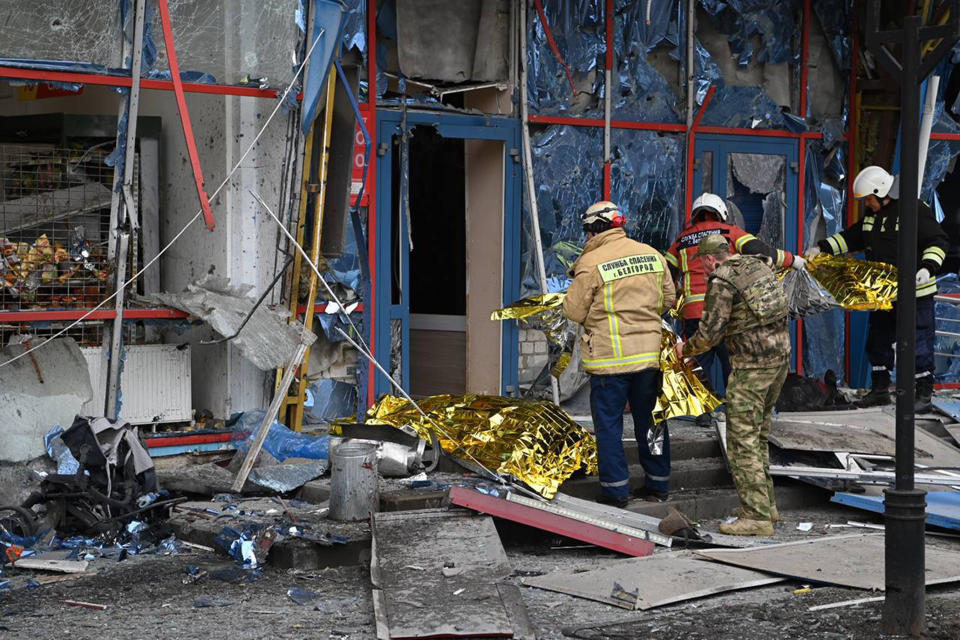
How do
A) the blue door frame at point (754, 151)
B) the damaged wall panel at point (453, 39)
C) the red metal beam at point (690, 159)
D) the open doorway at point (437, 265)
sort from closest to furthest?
the damaged wall panel at point (453, 39)
the open doorway at point (437, 265)
the red metal beam at point (690, 159)
the blue door frame at point (754, 151)

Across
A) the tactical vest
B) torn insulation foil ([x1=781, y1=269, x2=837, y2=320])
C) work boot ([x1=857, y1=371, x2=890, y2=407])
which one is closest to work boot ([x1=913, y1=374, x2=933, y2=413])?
work boot ([x1=857, y1=371, x2=890, y2=407])

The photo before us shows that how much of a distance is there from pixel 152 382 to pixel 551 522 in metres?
3.08

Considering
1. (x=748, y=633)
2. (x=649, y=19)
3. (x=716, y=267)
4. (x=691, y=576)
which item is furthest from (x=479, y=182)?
(x=748, y=633)

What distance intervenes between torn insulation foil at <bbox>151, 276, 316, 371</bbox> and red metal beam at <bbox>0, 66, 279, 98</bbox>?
132 cm

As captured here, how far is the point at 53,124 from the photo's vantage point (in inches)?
363

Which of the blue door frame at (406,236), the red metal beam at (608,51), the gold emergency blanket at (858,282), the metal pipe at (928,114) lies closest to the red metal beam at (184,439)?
the blue door frame at (406,236)

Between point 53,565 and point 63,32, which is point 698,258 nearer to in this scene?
point 63,32

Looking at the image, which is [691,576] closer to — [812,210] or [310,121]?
[310,121]

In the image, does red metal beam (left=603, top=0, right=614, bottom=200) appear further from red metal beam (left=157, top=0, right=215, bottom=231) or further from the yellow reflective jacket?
red metal beam (left=157, top=0, right=215, bottom=231)

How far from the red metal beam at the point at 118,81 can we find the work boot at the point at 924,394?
5876mm

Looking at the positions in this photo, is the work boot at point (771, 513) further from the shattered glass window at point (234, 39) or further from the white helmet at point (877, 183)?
the shattered glass window at point (234, 39)

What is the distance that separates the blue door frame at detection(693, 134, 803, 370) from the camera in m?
11.2

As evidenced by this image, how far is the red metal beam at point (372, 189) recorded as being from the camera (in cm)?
925

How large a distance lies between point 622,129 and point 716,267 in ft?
11.9
